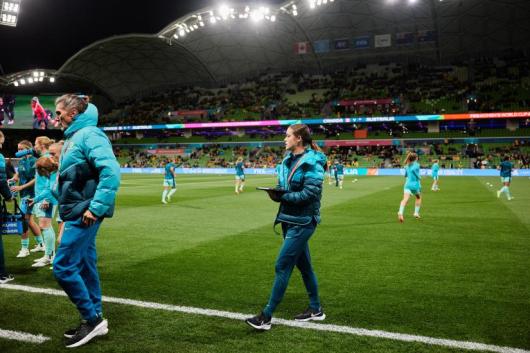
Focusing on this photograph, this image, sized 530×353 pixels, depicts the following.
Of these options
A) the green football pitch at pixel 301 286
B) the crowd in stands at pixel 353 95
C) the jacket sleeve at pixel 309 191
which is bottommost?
the green football pitch at pixel 301 286

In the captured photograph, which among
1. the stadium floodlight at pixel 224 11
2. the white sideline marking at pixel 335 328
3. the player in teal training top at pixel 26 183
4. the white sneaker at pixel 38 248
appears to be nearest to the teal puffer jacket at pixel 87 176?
the white sideline marking at pixel 335 328

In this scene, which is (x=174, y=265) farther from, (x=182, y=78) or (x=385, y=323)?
(x=182, y=78)

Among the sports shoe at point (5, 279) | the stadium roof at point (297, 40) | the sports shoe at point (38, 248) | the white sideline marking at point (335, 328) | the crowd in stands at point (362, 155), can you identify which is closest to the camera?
the white sideline marking at point (335, 328)

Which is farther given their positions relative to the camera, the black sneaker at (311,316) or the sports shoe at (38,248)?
the sports shoe at (38,248)

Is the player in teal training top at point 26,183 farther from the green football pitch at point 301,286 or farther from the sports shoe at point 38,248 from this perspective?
the green football pitch at point 301,286

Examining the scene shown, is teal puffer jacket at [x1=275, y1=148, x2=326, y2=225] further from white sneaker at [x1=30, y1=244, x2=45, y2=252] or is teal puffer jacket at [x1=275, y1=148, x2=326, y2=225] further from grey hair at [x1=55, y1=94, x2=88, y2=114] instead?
white sneaker at [x1=30, y1=244, x2=45, y2=252]

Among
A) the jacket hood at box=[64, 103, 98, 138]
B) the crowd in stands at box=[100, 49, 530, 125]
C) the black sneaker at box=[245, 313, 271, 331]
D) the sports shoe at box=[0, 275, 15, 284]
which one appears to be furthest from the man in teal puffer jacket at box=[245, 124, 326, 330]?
the crowd in stands at box=[100, 49, 530, 125]

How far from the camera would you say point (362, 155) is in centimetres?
5494

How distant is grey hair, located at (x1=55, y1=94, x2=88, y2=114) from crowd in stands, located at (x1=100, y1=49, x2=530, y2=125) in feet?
178

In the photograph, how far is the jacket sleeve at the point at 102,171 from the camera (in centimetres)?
410

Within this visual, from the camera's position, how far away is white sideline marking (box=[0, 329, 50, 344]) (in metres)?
4.44

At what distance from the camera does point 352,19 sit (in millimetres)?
56750

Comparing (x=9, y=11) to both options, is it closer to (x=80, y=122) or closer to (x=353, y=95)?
(x=80, y=122)

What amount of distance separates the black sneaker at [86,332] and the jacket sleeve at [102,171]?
1238 millimetres
